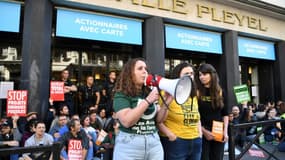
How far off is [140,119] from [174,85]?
1.48 ft

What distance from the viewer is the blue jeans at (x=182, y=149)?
2672mm

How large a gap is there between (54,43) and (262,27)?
9.03m

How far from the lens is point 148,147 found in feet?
7.30

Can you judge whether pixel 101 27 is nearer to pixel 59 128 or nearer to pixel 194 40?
pixel 59 128

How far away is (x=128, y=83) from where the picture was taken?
229 centimetres

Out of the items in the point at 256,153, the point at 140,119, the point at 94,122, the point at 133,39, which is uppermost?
the point at 133,39

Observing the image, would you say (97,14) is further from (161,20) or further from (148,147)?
(148,147)

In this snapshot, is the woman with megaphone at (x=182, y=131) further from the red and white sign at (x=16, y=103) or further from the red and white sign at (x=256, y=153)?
the red and white sign at (x=16, y=103)

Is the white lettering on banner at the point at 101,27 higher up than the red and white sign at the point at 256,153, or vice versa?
the white lettering on banner at the point at 101,27

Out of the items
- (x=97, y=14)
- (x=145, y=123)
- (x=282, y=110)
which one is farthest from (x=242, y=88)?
(x=145, y=123)

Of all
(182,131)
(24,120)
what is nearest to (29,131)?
(24,120)

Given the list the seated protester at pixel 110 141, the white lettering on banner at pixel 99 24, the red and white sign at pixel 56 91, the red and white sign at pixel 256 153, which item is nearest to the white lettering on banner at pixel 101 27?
the white lettering on banner at pixel 99 24

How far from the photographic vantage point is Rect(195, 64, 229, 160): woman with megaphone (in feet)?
10.7

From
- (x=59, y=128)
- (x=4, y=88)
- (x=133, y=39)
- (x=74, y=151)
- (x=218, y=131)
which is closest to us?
(x=218, y=131)
